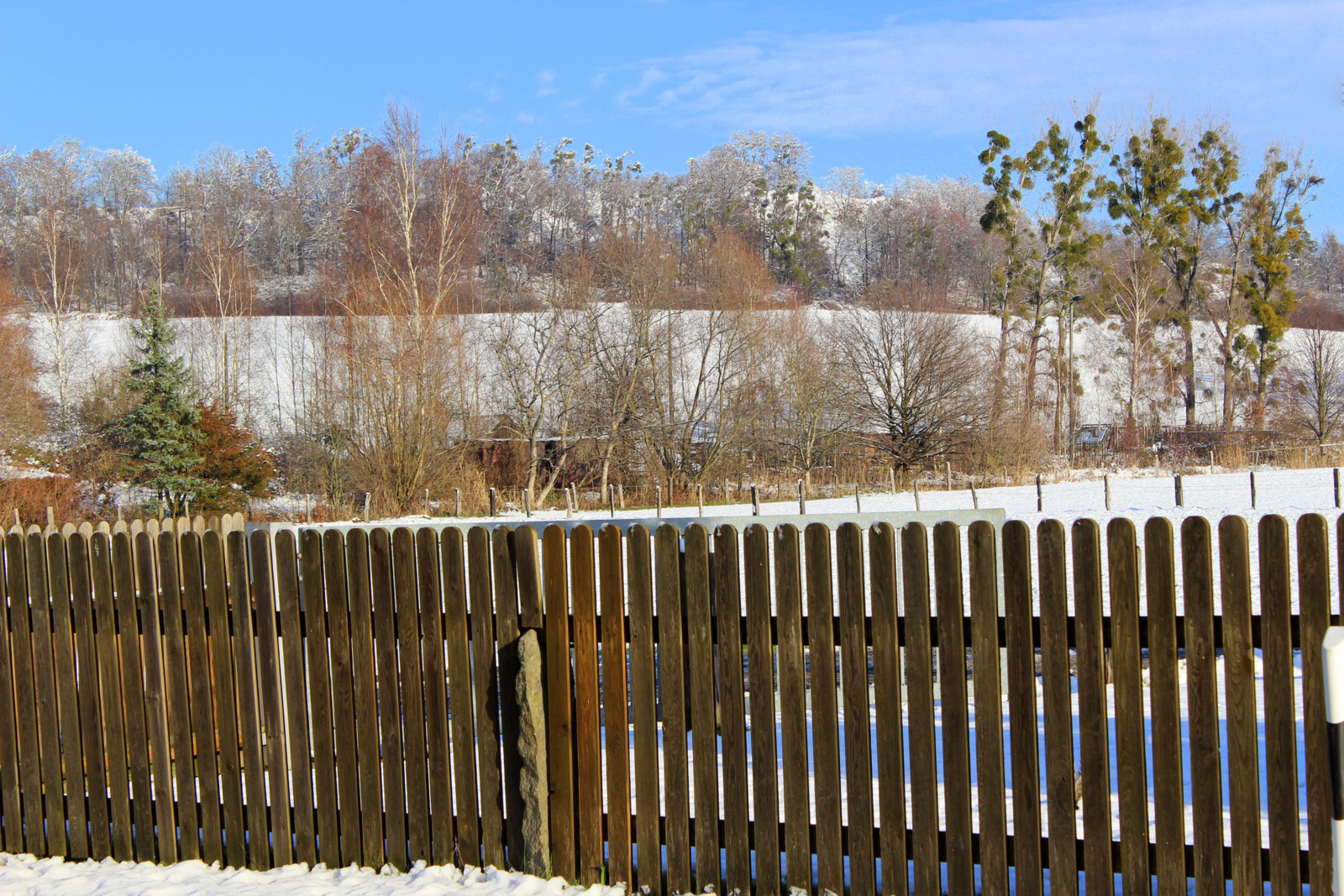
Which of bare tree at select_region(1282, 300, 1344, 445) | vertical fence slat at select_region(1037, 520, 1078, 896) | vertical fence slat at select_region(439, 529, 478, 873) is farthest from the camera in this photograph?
bare tree at select_region(1282, 300, 1344, 445)

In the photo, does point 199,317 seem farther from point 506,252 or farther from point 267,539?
point 267,539

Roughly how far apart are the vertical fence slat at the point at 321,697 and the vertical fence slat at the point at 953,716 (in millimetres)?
2365

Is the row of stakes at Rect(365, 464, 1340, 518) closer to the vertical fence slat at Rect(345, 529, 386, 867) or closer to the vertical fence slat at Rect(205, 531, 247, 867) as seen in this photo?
the vertical fence slat at Rect(345, 529, 386, 867)

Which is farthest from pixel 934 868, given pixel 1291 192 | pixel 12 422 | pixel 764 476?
pixel 1291 192

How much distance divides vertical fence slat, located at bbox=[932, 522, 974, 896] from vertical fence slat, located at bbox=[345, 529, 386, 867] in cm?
221

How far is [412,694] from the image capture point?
12.2 ft

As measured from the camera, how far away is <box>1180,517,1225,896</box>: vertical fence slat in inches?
115

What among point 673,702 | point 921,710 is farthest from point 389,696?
point 921,710

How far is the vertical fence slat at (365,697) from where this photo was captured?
376 cm

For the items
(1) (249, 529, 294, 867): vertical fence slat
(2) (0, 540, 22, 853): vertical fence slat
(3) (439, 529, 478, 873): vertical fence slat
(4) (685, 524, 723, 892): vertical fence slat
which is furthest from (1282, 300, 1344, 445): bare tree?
(2) (0, 540, 22, 853): vertical fence slat

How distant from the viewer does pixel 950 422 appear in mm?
34156

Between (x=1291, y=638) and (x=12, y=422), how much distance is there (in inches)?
1397

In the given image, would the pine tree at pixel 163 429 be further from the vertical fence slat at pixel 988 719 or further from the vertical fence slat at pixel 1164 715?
the vertical fence slat at pixel 1164 715

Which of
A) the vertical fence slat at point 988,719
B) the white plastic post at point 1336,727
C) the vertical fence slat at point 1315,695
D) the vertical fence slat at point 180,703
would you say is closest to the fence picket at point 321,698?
the vertical fence slat at point 180,703
